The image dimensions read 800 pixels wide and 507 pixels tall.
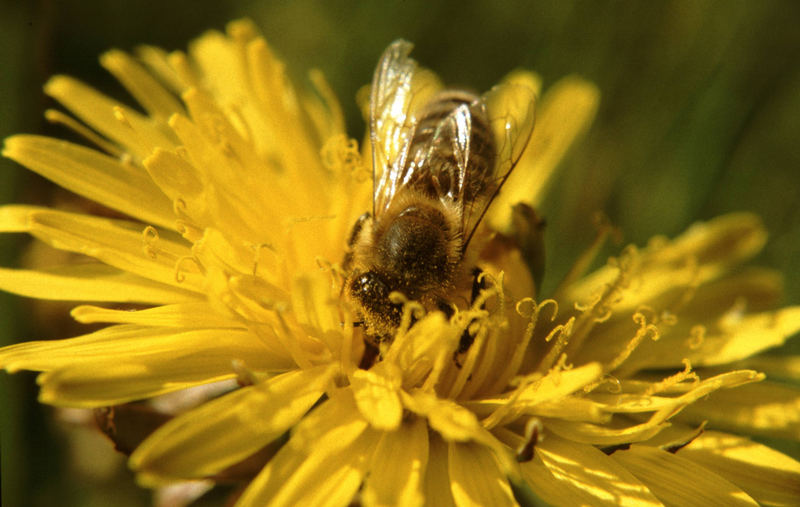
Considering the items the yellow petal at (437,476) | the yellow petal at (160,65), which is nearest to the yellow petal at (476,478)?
the yellow petal at (437,476)

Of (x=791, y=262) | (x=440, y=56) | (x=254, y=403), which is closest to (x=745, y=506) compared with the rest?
(x=254, y=403)

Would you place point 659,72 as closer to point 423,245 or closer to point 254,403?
point 423,245

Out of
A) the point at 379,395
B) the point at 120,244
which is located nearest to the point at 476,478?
the point at 379,395

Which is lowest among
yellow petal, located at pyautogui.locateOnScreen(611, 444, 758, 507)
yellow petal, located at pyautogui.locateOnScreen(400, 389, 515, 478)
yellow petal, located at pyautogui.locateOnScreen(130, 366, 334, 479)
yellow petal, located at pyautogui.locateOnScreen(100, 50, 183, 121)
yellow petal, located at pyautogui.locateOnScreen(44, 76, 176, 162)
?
yellow petal, located at pyautogui.locateOnScreen(130, 366, 334, 479)

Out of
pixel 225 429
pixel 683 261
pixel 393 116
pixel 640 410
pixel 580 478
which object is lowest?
pixel 225 429

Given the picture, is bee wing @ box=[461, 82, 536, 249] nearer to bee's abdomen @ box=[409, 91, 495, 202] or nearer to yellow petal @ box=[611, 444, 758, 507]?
bee's abdomen @ box=[409, 91, 495, 202]

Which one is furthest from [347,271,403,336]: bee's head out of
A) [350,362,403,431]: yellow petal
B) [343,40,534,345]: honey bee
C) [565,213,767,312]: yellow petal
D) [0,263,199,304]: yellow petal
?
[565,213,767,312]: yellow petal

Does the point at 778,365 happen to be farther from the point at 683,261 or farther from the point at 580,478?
the point at 580,478
